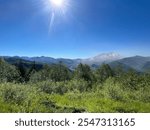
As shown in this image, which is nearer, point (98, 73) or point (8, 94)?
point (8, 94)

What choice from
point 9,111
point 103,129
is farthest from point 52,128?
point 9,111

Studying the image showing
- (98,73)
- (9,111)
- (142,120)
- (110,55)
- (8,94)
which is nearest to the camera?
(142,120)

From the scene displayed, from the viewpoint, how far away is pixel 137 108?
10.1 metres

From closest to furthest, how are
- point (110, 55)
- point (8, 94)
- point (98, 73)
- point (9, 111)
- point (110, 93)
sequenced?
1. point (9, 111)
2. point (8, 94)
3. point (110, 55)
4. point (110, 93)
5. point (98, 73)

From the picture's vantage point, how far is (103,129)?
7.07 metres

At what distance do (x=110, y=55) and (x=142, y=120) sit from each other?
143 inches

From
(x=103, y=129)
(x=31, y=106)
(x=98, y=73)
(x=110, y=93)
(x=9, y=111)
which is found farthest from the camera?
(x=98, y=73)

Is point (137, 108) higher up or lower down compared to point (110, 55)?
lower down

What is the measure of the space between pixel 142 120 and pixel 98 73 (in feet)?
136

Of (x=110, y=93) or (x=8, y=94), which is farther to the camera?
(x=110, y=93)

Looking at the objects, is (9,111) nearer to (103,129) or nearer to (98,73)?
(103,129)

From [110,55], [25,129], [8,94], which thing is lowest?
[25,129]

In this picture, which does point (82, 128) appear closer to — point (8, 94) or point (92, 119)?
point (92, 119)

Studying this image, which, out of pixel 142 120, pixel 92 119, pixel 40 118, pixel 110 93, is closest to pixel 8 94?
pixel 40 118
